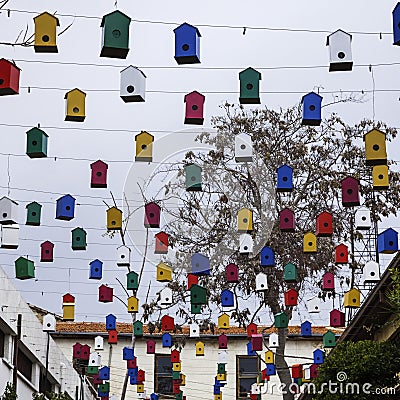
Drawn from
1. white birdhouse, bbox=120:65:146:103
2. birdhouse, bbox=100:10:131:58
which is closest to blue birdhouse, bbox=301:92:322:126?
white birdhouse, bbox=120:65:146:103

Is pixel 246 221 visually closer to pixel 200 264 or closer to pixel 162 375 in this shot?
pixel 200 264

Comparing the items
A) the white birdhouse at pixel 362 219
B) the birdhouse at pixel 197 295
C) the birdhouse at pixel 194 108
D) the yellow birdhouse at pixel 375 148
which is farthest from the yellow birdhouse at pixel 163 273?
the yellow birdhouse at pixel 375 148

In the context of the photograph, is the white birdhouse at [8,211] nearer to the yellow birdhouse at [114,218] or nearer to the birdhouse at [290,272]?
the yellow birdhouse at [114,218]

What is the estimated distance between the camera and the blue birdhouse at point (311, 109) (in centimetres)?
1100

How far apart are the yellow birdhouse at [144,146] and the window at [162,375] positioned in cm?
2359

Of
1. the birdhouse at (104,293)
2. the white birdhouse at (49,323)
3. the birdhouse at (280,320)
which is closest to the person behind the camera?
the birdhouse at (104,293)

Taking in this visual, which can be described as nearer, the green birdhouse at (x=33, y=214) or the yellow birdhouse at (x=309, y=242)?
the green birdhouse at (x=33, y=214)

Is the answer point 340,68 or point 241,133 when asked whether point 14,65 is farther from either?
point 241,133

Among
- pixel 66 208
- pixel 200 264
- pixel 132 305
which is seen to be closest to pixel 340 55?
pixel 66 208

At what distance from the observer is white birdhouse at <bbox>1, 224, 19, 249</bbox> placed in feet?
43.3

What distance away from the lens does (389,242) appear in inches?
535

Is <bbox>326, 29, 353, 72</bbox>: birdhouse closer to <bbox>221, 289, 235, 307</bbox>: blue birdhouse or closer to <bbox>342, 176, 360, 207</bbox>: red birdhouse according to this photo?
<bbox>342, 176, 360, 207</bbox>: red birdhouse

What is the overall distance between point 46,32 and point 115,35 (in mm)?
651

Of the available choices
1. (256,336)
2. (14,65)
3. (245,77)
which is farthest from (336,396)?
(14,65)
